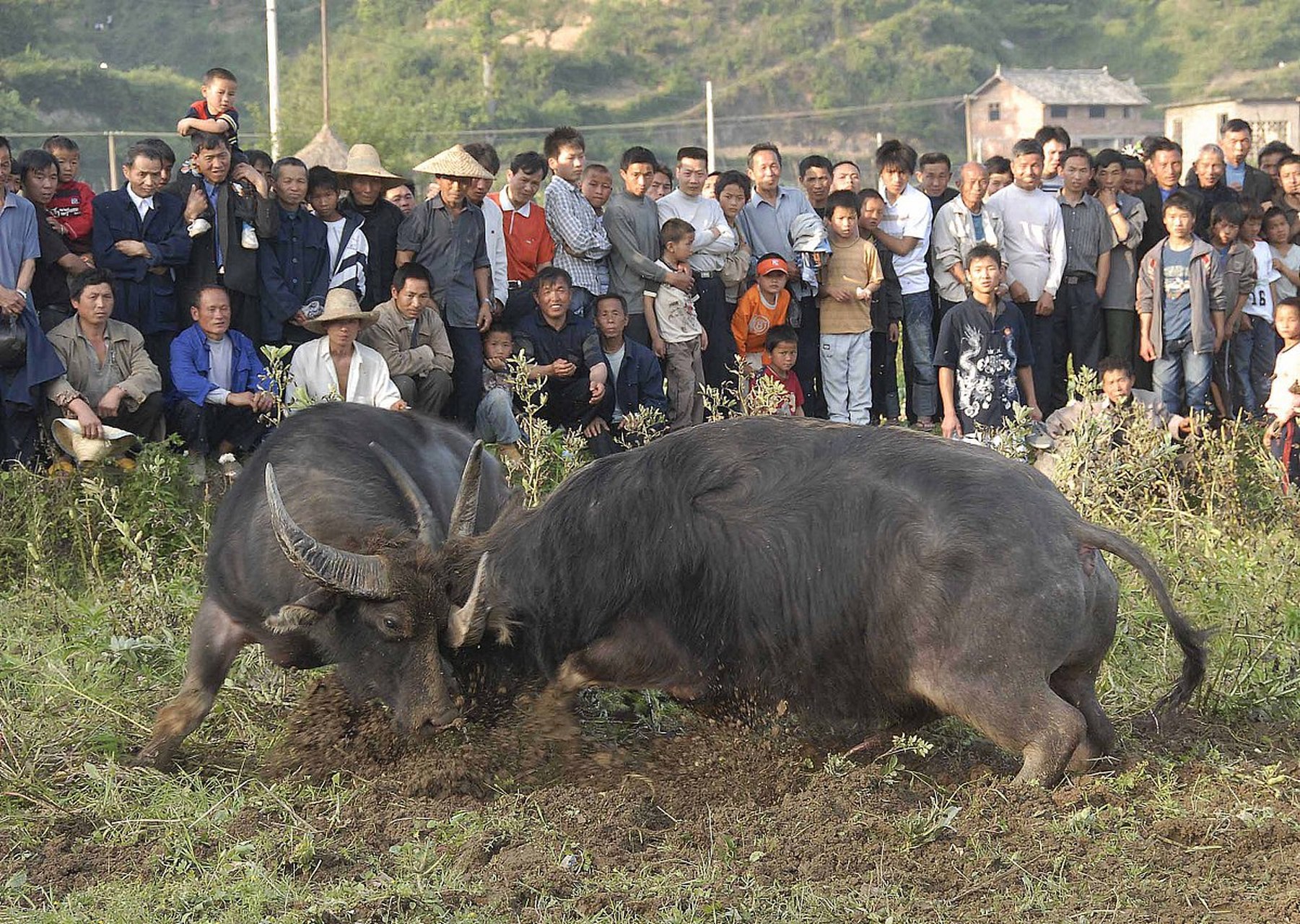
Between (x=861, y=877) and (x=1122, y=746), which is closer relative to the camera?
(x=861, y=877)

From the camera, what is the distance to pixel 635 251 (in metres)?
8.82

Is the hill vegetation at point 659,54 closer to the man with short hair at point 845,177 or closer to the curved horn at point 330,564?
the man with short hair at point 845,177

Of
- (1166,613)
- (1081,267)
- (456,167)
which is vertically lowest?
(1166,613)

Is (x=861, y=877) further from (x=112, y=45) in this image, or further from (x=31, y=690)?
(x=112, y=45)

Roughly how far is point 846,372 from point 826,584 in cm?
481

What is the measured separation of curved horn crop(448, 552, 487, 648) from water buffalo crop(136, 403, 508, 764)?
6 cm

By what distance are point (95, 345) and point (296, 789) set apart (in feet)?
12.2

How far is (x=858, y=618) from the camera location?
15.3 ft

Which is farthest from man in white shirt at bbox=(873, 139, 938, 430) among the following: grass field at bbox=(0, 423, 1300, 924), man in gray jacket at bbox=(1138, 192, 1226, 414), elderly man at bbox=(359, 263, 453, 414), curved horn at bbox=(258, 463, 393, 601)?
curved horn at bbox=(258, 463, 393, 601)

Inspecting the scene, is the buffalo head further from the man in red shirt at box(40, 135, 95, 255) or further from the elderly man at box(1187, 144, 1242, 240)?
the elderly man at box(1187, 144, 1242, 240)

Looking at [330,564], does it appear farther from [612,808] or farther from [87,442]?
[87,442]

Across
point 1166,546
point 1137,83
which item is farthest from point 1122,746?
point 1137,83

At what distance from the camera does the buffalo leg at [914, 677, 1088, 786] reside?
14.6ft

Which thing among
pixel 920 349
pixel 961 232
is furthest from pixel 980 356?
pixel 961 232
